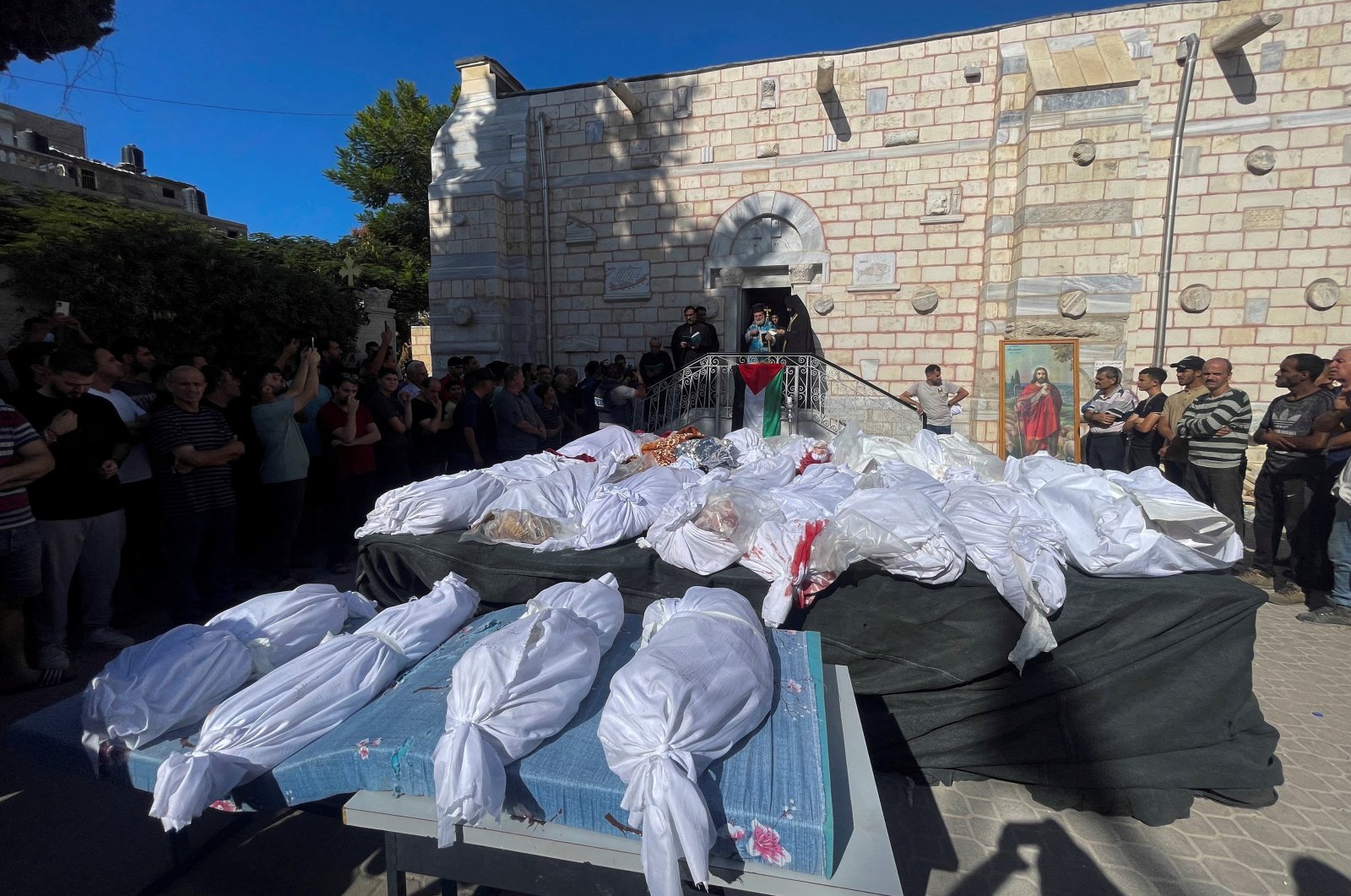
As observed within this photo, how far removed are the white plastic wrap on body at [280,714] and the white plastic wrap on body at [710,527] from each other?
120cm

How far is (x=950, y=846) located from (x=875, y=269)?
27.4 ft

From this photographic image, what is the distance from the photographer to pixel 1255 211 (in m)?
7.65

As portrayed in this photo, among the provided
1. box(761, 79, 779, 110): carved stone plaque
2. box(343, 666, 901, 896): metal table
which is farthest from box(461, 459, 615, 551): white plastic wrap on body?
box(761, 79, 779, 110): carved stone plaque

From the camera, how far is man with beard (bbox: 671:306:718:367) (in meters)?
9.02

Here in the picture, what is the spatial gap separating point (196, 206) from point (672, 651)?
2673cm

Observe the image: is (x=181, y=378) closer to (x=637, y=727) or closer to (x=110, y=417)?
(x=110, y=417)

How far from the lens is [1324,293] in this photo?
7.43 m

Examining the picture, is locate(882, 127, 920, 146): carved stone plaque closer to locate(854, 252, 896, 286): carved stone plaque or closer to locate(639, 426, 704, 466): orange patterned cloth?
locate(854, 252, 896, 286): carved stone plaque

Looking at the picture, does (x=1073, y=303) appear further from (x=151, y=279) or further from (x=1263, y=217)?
(x=151, y=279)

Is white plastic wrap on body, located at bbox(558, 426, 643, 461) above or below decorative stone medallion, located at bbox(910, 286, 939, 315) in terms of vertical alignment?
below

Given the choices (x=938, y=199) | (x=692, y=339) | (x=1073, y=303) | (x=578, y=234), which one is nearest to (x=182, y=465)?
(x=692, y=339)

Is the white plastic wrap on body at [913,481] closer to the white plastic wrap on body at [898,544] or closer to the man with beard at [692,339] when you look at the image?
the white plastic wrap on body at [898,544]

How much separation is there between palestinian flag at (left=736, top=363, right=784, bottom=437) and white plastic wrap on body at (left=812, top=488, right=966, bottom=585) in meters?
5.41

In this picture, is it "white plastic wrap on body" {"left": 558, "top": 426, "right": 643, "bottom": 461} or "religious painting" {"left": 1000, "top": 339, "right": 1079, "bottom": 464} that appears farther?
"religious painting" {"left": 1000, "top": 339, "right": 1079, "bottom": 464}
